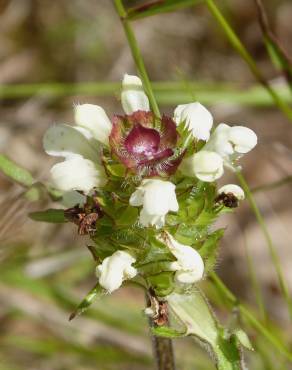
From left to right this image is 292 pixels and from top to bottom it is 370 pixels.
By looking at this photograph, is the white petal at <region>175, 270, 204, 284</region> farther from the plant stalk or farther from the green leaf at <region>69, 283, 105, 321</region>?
the plant stalk

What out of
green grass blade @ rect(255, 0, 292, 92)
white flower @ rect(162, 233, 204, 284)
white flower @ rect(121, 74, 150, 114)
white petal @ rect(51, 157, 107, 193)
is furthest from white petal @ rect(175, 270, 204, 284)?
green grass blade @ rect(255, 0, 292, 92)

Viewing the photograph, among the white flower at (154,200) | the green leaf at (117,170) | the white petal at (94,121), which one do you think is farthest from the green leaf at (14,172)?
the white flower at (154,200)

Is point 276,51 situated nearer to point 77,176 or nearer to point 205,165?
point 205,165

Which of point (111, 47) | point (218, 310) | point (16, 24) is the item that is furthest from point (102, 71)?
point (218, 310)

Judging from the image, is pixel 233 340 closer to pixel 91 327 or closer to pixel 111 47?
pixel 91 327

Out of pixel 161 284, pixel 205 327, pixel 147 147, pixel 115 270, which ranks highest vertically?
pixel 147 147

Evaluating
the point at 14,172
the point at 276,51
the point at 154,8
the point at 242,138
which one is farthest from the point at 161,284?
the point at 276,51

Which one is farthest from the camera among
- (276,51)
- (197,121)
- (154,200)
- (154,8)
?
(276,51)
